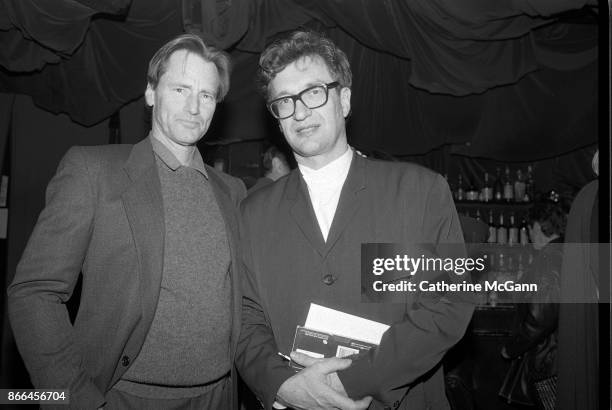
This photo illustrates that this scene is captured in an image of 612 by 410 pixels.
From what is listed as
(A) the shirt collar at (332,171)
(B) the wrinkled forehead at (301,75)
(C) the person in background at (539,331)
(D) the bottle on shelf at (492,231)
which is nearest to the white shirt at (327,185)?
(A) the shirt collar at (332,171)

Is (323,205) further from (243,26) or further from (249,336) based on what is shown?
(243,26)

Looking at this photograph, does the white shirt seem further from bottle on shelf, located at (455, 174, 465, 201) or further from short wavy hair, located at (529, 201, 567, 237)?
bottle on shelf, located at (455, 174, 465, 201)

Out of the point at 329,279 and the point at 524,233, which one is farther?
the point at 524,233

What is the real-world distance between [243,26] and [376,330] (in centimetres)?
228

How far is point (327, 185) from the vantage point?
1.79 m

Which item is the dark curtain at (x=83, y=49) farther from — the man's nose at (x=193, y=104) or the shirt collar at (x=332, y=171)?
the shirt collar at (x=332, y=171)

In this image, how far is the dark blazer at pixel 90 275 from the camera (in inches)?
59.2

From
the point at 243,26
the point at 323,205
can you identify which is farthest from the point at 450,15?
the point at 323,205

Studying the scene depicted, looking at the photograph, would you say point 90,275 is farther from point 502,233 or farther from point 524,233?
point 524,233

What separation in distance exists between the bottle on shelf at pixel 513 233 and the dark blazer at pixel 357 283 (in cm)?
524

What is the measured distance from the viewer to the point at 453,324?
4.98 feet

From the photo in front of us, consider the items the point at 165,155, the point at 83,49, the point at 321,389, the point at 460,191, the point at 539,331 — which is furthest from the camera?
the point at 460,191

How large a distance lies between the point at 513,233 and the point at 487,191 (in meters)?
0.62

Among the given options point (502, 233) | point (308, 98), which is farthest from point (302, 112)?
point (502, 233)
